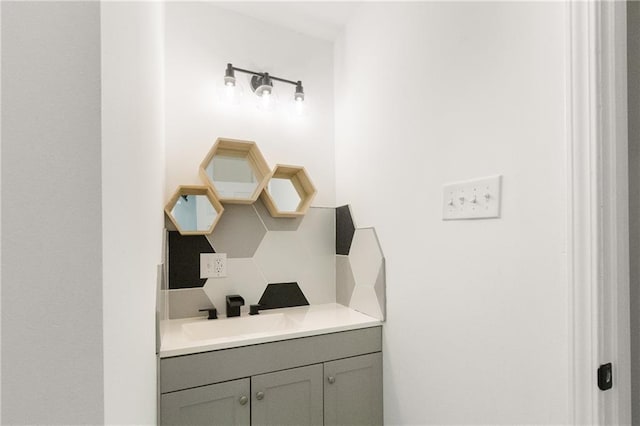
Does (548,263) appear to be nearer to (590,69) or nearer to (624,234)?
(624,234)

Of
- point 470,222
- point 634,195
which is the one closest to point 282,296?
point 470,222

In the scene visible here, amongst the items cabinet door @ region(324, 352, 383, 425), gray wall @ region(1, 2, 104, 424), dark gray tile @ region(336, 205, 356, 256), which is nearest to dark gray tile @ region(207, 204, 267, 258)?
dark gray tile @ region(336, 205, 356, 256)

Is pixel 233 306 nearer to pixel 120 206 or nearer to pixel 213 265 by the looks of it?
pixel 213 265

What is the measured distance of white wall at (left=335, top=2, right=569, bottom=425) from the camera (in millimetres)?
856

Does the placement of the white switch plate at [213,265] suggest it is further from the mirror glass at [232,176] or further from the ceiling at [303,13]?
the ceiling at [303,13]

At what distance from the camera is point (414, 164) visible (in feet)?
4.45

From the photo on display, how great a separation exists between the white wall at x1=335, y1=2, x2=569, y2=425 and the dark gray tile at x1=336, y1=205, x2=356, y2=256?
0.69ft

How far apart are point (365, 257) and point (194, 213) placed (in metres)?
0.94

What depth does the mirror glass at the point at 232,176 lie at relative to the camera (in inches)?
68.4

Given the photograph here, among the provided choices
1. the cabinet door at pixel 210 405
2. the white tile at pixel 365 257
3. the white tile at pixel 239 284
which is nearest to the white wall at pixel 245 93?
the white tile at pixel 365 257

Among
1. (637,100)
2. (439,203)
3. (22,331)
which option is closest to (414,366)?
(439,203)

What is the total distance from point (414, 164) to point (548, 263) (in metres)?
0.65

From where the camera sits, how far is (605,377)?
756mm

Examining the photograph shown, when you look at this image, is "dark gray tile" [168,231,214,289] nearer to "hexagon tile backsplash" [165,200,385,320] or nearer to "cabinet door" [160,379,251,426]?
"hexagon tile backsplash" [165,200,385,320]
